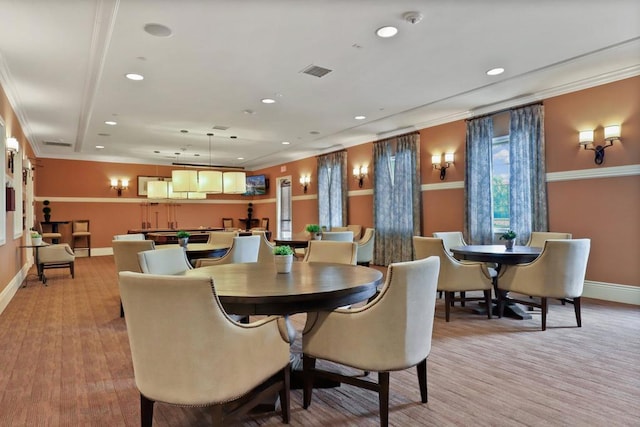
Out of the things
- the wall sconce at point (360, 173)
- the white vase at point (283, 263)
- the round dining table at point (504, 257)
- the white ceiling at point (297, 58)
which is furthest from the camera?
the wall sconce at point (360, 173)

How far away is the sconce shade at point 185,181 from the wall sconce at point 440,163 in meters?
4.68

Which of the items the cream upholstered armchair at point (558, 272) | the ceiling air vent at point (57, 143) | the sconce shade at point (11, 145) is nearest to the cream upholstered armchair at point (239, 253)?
the sconce shade at point (11, 145)

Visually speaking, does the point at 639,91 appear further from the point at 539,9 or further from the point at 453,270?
the point at 453,270

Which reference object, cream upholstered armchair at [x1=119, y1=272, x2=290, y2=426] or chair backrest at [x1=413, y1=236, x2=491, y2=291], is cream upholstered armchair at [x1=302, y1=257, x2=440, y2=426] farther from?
chair backrest at [x1=413, y1=236, x2=491, y2=291]

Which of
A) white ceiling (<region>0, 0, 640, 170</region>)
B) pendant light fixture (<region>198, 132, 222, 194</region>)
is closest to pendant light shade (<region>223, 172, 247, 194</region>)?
pendant light fixture (<region>198, 132, 222, 194</region>)

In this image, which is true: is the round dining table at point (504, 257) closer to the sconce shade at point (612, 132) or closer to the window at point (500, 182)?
the sconce shade at point (612, 132)

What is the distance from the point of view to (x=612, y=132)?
4531 millimetres

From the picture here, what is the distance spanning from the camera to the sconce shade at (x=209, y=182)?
24.3 ft

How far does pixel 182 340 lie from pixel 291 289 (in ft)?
2.13

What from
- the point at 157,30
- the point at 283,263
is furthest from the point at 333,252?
the point at 157,30

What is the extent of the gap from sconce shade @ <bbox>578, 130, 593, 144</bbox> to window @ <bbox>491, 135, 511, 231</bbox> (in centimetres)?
116

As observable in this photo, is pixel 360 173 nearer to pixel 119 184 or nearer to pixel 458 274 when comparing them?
pixel 458 274

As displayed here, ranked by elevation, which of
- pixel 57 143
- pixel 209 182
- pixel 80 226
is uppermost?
pixel 57 143

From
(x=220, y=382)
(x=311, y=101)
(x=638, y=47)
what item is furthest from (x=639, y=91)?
(x=220, y=382)
